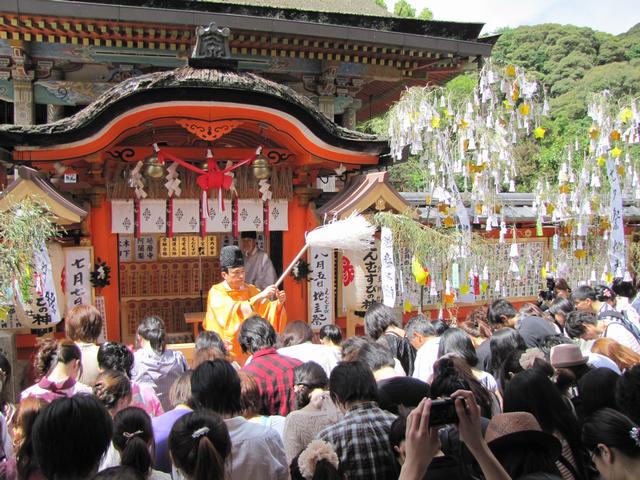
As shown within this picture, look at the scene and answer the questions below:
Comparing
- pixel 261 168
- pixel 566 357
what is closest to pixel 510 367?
pixel 566 357

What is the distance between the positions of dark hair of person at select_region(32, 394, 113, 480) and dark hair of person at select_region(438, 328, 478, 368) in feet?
10.3

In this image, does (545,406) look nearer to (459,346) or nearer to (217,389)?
(459,346)

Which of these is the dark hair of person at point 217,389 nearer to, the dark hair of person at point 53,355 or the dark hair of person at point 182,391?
the dark hair of person at point 182,391

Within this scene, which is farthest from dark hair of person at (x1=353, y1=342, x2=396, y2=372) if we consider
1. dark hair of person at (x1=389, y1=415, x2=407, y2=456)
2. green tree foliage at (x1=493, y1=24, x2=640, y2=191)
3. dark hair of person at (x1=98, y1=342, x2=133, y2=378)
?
green tree foliage at (x1=493, y1=24, x2=640, y2=191)

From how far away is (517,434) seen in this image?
3182 millimetres

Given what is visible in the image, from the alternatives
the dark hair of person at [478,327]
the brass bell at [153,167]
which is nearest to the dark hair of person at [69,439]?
the dark hair of person at [478,327]

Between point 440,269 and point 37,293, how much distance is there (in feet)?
20.5

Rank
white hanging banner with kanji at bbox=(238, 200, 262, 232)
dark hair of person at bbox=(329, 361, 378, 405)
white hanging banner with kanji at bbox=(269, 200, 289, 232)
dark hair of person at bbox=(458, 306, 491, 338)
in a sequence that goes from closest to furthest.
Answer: dark hair of person at bbox=(329, 361, 378, 405) → dark hair of person at bbox=(458, 306, 491, 338) → white hanging banner with kanji at bbox=(238, 200, 262, 232) → white hanging banner with kanji at bbox=(269, 200, 289, 232)

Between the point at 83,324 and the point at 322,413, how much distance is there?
9.28ft

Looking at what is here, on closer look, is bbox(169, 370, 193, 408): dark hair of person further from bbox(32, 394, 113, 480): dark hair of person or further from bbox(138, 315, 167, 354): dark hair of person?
bbox(138, 315, 167, 354): dark hair of person

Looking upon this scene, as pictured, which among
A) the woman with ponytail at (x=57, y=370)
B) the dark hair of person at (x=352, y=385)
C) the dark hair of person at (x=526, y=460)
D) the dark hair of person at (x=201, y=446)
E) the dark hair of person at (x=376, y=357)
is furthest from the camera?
the dark hair of person at (x=376, y=357)

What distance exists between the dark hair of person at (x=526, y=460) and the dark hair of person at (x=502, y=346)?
7.65 ft

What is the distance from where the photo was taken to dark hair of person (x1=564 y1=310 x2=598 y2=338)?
6.76 m

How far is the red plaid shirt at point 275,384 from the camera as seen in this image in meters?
4.66
